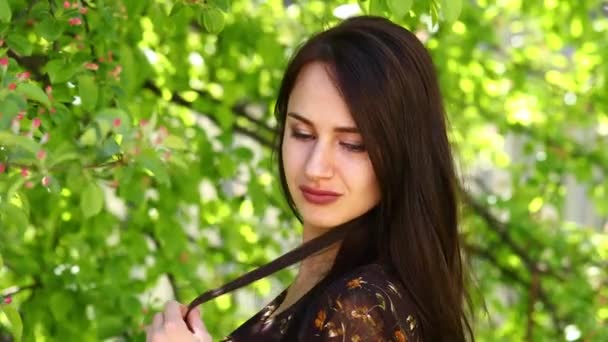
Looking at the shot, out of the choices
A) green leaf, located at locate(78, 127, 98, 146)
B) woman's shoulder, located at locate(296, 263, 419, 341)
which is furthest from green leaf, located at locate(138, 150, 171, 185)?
woman's shoulder, located at locate(296, 263, 419, 341)

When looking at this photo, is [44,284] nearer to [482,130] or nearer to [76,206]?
Answer: [76,206]

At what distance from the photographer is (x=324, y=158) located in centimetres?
239

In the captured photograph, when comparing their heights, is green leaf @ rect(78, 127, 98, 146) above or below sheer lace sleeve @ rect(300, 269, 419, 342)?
above

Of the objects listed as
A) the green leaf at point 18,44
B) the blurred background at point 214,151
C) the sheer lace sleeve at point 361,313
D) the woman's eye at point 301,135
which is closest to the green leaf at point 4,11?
the blurred background at point 214,151

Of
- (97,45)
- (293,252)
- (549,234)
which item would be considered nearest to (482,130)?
(549,234)

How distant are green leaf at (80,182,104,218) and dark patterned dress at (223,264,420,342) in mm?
383

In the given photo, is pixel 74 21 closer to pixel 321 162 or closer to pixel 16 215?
pixel 16 215

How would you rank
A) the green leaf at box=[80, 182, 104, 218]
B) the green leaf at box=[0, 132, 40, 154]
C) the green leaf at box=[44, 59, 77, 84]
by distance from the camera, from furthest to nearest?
the green leaf at box=[44, 59, 77, 84] < the green leaf at box=[80, 182, 104, 218] < the green leaf at box=[0, 132, 40, 154]

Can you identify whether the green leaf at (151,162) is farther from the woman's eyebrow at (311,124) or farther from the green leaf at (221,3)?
the green leaf at (221,3)

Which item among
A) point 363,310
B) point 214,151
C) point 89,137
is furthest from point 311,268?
point 214,151

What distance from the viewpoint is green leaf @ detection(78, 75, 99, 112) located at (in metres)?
3.03

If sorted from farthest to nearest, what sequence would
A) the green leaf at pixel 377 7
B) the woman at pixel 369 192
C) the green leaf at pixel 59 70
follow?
the green leaf at pixel 59 70 < the green leaf at pixel 377 7 < the woman at pixel 369 192

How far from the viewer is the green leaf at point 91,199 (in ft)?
8.27

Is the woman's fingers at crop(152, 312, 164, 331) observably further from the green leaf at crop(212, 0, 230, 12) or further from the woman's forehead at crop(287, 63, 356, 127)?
the green leaf at crop(212, 0, 230, 12)
